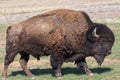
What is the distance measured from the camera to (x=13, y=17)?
141 feet

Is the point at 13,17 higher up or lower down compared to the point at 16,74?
lower down

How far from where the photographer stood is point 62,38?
15.5 metres

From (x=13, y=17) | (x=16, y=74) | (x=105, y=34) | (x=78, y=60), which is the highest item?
(x=105, y=34)

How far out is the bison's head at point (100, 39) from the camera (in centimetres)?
1559

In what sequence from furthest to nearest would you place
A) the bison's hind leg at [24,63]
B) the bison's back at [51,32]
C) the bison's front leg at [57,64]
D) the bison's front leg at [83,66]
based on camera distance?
the bison's hind leg at [24,63] → the bison's front leg at [83,66] → the bison's front leg at [57,64] → the bison's back at [51,32]

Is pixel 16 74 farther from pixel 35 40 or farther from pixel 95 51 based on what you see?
pixel 95 51

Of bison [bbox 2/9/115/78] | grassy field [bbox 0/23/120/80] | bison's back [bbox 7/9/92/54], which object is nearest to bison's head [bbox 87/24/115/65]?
bison [bbox 2/9/115/78]

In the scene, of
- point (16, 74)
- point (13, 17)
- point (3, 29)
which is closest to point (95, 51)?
point (16, 74)

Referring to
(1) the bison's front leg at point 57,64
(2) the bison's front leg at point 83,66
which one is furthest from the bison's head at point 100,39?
(1) the bison's front leg at point 57,64

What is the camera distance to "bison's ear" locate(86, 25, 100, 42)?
15555 mm

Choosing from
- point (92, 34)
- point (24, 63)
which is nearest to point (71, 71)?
point (24, 63)

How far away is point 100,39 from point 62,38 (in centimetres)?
132

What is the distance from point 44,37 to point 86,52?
1.52 metres

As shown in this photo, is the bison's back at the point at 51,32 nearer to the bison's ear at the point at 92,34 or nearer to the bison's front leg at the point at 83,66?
the bison's ear at the point at 92,34
